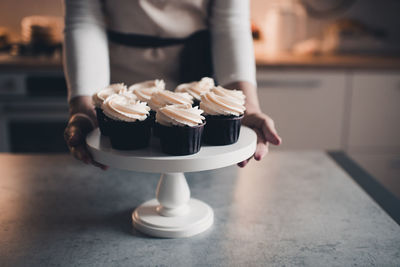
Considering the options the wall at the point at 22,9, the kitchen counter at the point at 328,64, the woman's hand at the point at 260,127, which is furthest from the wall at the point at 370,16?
the woman's hand at the point at 260,127

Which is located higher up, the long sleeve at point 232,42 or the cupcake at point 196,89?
the long sleeve at point 232,42

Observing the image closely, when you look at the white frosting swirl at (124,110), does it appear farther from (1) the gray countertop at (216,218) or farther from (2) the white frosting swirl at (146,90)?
(1) the gray countertop at (216,218)

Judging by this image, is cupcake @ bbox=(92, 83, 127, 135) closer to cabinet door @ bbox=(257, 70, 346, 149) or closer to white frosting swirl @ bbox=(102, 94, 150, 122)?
white frosting swirl @ bbox=(102, 94, 150, 122)

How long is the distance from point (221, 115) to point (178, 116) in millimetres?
125

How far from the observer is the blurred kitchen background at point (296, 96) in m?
2.44

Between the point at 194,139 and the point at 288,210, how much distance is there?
0.95 feet

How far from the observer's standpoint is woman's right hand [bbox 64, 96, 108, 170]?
0.86 metres

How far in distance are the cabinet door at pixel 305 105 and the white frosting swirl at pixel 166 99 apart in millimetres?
1649

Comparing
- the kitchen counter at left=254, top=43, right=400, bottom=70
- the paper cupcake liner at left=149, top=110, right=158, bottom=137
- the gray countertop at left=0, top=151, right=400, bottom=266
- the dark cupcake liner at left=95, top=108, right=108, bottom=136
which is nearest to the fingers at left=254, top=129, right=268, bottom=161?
the gray countertop at left=0, top=151, right=400, bottom=266

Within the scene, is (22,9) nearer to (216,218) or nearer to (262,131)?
(262,131)

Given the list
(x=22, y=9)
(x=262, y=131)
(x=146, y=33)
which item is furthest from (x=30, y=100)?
(x=262, y=131)

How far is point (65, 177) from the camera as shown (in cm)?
113

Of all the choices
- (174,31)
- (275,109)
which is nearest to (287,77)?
(275,109)

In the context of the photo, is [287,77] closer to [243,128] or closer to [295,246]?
[243,128]
